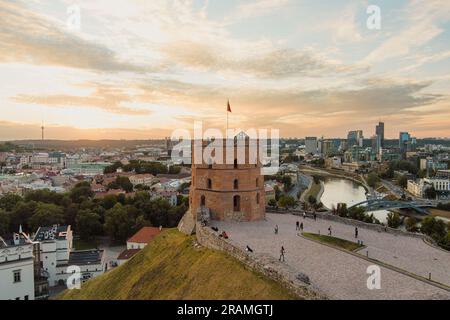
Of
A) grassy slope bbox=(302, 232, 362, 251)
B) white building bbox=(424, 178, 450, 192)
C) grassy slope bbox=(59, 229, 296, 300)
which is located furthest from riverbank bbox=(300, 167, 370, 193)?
grassy slope bbox=(59, 229, 296, 300)

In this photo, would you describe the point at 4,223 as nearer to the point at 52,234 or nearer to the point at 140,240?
the point at 52,234

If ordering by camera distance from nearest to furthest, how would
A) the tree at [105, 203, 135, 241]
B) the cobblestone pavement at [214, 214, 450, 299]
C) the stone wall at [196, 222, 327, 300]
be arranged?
the stone wall at [196, 222, 327, 300] → the cobblestone pavement at [214, 214, 450, 299] → the tree at [105, 203, 135, 241]

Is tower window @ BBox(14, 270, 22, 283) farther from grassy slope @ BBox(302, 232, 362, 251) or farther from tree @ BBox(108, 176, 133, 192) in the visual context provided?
tree @ BBox(108, 176, 133, 192)

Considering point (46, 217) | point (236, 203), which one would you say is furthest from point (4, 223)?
point (236, 203)

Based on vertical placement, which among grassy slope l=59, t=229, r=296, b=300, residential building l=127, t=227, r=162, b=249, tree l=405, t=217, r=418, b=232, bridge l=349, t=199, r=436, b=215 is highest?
grassy slope l=59, t=229, r=296, b=300

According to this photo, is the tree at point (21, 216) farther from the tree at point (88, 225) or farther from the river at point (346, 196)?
the river at point (346, 196)

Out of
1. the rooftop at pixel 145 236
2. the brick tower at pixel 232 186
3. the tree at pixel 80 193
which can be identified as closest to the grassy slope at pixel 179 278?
the brick tower at pixel 232 186

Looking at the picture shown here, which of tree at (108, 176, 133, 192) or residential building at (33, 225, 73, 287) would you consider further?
tree at (108, 176, 133, 192)
